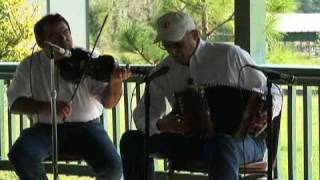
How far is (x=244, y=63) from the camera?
380 centimetres

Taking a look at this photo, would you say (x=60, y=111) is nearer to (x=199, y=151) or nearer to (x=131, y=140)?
(x=131, y=140)

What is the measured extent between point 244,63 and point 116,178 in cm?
92

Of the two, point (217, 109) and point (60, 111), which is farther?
point (60, 111)

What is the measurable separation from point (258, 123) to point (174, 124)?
1.37 feet

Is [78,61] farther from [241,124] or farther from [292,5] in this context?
[292,5]

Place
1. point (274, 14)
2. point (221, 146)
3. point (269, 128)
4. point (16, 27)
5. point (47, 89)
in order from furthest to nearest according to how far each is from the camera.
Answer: point (16, 27) → point (274, 14) → point (47, 89) → point (221, 146) → point (269, 128)

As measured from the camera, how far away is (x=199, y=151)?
12.4 feet

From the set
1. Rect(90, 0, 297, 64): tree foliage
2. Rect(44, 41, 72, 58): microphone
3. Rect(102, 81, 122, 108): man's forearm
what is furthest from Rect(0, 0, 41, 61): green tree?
Rect(44, 41, 72, 58): microphone

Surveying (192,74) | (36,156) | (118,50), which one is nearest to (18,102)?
(36,156)

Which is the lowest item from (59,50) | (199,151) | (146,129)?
(199,151)

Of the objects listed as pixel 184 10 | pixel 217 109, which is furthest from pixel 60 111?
pixel 184 10

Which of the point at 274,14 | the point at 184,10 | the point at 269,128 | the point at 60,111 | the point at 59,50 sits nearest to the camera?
the point at 269,128

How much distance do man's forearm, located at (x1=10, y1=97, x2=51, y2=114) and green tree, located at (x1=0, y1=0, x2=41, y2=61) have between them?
→ 9.33 feet

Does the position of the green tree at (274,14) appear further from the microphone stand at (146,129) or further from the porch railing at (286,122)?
the microphone stand at (146,129)
